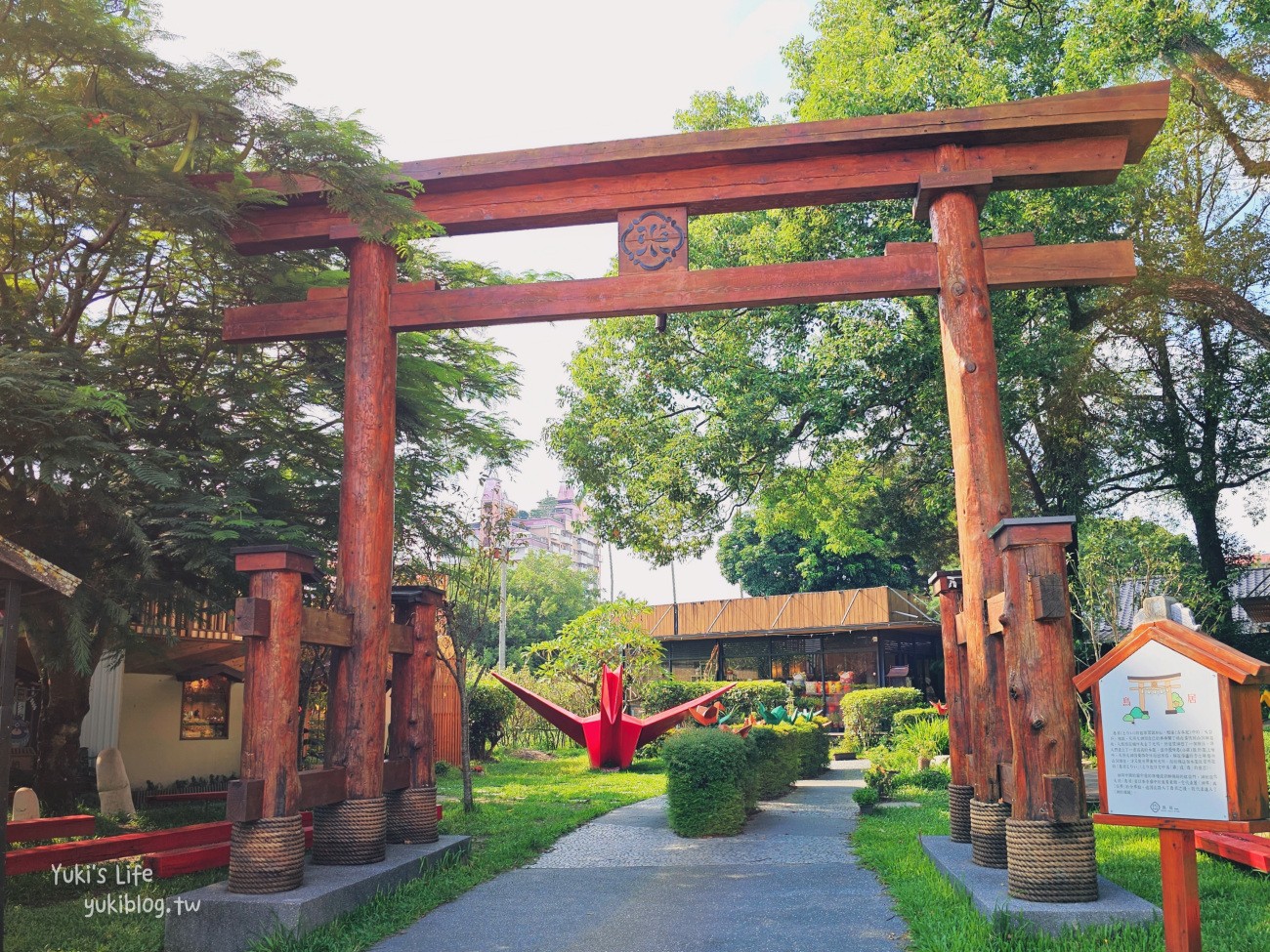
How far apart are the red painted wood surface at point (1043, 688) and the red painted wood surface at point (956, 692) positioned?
1.71 metres

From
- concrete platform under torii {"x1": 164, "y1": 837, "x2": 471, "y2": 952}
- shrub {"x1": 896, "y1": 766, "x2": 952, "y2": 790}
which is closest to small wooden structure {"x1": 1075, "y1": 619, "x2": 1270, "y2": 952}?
concrete platform under torii {"x1": 164, "y1": 837, "x2": 471, "y2": 952}

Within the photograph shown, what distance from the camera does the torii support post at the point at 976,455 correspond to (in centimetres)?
601

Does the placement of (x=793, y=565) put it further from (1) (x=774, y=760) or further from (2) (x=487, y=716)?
(1) (x=774, y=760)

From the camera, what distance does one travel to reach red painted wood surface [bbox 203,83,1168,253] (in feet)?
21.9

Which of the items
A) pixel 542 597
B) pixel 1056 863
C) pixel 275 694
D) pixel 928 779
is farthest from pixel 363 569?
Result: pixel 542 597

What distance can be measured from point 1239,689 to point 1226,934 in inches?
66.2

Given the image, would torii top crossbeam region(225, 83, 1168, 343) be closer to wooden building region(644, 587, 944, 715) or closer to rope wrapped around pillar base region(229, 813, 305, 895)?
rope wrapped around pillar base region(229, 813, 305, 895)

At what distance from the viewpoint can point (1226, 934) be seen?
15.9 ft

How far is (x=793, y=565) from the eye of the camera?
35.5m

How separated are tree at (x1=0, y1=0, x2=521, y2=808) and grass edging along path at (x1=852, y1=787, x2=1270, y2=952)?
5067 millimetres

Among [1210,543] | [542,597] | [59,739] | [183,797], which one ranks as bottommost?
[183,797]

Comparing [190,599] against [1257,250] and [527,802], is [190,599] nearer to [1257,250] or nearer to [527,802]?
[527,802]

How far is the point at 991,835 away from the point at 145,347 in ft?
24.9

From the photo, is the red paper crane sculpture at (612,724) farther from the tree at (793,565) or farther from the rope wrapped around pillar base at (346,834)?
the tree at (793,565)
